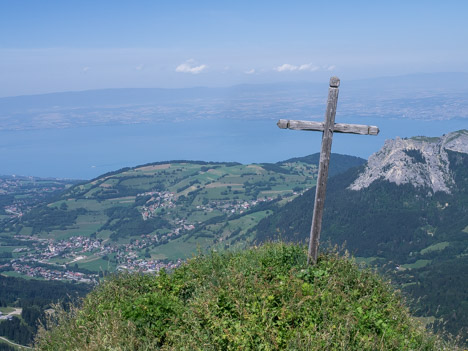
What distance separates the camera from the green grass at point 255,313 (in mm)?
6633

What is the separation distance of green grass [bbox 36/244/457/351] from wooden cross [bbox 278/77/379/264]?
675 millimetres

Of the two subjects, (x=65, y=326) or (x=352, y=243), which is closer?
(x=65, y=326)

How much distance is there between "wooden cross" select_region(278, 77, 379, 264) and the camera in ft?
29.9

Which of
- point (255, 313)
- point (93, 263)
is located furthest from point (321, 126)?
point (93, 263)

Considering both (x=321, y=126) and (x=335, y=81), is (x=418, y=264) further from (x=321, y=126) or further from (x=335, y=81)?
(x=335, y=81)

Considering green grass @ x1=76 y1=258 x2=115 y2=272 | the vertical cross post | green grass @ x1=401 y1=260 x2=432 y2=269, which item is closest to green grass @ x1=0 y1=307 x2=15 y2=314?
green grass @ x1=76 y1=258 x2=115 y2=272

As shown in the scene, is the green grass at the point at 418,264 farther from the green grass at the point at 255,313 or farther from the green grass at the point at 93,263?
the green grass at the point at 255,313

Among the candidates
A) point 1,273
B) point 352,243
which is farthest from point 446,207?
point 1,273

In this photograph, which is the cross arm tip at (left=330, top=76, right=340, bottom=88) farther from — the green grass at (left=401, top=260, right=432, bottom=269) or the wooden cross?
the green grass at (left=401, top=260, right=432, bottom=269)

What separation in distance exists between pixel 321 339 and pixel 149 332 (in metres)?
3.11

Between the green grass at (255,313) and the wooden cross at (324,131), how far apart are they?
26.6 inches

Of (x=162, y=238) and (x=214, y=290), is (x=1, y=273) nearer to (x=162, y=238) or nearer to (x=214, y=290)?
(x=162, y=238)

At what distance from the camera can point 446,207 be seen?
189875 mm

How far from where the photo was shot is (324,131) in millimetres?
9391
